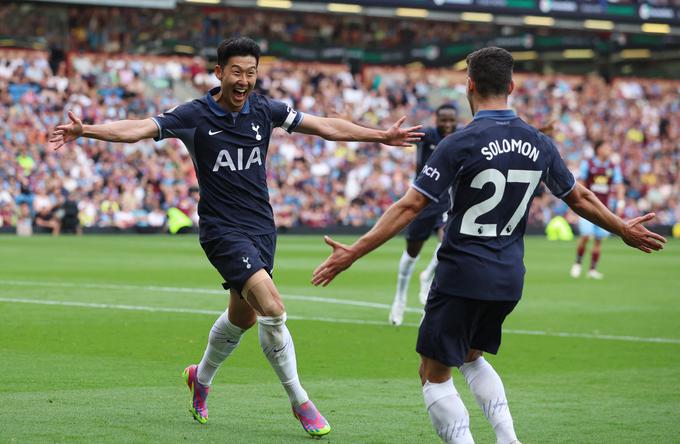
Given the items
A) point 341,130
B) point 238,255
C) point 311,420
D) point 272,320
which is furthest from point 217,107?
point 311,420

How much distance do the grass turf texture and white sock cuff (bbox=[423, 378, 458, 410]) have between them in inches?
53.1

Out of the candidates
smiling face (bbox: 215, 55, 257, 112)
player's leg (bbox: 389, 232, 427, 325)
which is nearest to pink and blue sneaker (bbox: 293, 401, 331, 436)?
smiling face (bbox: 215, 55, 257, 112)

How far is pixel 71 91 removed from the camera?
37.6m

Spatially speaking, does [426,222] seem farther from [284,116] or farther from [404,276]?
[284,116]

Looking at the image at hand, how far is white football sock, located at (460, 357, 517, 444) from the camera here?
5887 mm

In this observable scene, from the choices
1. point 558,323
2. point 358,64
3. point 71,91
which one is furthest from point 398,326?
point 358,64

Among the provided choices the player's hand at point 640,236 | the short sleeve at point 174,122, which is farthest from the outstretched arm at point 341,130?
the player's hand at point 640,236

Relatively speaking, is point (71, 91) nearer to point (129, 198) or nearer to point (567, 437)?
point (129, 198)

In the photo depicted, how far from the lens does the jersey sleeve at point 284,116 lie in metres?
7.65

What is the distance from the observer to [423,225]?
13617mm

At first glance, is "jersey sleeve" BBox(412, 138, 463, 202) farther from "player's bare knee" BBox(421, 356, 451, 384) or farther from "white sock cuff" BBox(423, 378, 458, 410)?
"white sock cuff" BBox(423, 378, 458, 410)

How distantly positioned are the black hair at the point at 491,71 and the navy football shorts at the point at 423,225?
306 inches

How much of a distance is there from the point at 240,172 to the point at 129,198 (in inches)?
1092

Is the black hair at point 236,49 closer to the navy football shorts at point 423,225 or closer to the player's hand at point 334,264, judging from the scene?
the player's hand at point 334,264
